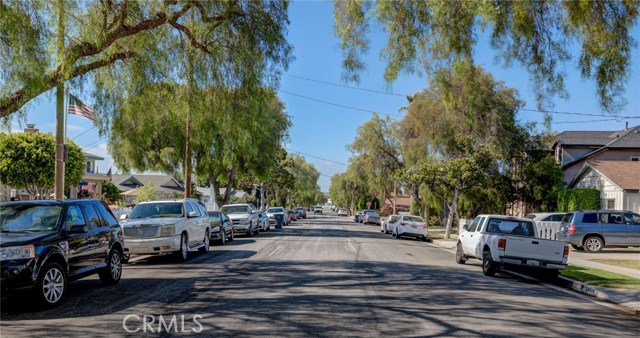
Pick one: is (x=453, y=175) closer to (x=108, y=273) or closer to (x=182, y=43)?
(x=182, y=43)

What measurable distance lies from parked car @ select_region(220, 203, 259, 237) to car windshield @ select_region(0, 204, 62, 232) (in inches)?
738

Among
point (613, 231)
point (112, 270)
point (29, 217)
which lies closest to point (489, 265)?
point (112, 270)

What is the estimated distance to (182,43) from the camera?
1481 centimetres

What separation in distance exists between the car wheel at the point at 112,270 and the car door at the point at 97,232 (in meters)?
0.21

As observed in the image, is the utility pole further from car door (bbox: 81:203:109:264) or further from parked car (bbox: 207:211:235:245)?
parked car (bbox: 207:211:235:245)

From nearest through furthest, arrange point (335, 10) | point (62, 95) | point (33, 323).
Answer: point (33, 323) → point (335, 10) → point (62, 95)

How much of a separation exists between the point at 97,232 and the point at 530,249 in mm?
10063

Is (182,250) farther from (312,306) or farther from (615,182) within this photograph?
(615,182)

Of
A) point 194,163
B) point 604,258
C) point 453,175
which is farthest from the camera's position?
point 194,163

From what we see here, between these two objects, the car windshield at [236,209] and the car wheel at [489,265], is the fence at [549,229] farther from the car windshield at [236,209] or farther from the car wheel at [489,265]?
the car windshield at [236,209]

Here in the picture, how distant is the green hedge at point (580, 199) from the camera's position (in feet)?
109

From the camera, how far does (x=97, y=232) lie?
10742 millimetres

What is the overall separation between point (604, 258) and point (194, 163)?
23941mm

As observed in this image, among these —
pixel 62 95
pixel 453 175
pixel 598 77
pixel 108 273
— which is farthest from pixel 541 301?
pixel 453 175
